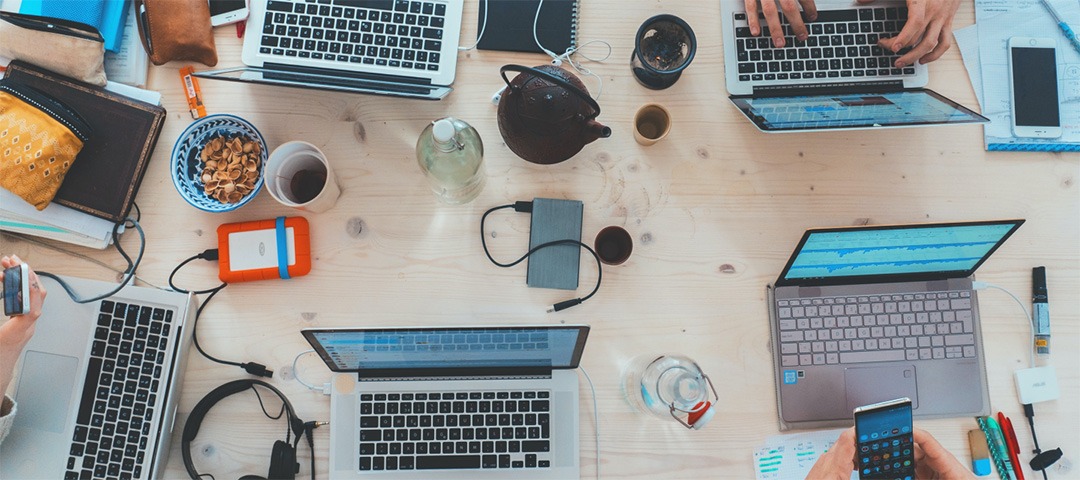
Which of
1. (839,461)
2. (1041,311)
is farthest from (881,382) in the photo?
(1041,311)

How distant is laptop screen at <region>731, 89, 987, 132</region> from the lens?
996 millimetres

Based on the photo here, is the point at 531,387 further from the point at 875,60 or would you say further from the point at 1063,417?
the point at 1063,417

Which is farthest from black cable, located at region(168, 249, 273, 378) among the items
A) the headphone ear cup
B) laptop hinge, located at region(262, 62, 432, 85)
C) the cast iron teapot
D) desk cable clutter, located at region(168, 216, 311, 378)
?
the cast iron teapot

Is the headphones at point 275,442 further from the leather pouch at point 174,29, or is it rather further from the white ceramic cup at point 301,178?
the leather pouch at point 174,29

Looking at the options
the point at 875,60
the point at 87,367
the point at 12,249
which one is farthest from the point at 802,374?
the point at 12,249

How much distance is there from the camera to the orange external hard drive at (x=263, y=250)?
105 cm

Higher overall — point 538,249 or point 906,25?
point 906,25

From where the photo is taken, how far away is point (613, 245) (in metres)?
1.10

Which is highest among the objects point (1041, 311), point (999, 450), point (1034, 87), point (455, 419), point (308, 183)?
point (1034, 87)

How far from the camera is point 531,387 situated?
101cm

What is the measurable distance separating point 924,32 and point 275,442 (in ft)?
4.07

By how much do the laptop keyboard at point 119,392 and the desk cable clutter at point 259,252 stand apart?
8cm

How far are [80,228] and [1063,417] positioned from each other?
5.39 ft

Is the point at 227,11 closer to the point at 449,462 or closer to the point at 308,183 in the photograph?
the point at 308,183
